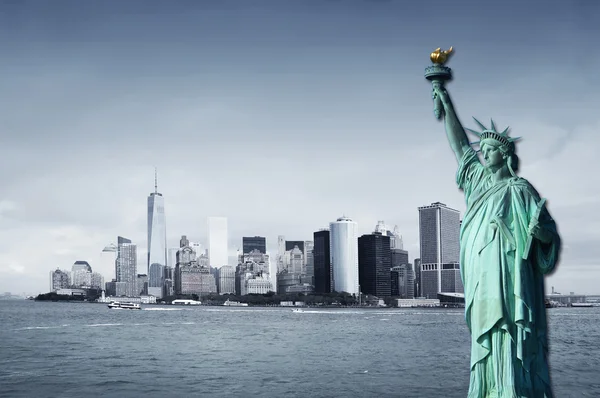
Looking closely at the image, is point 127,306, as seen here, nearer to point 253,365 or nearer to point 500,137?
point 253,365

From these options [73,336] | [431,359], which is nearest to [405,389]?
[431,359]

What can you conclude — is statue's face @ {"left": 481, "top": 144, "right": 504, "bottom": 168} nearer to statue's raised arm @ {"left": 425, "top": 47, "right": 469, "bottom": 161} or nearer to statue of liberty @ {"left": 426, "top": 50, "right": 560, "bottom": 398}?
statue of liberty @ {"left": 426, "top": 50, "right": 560, "bottom": 398}

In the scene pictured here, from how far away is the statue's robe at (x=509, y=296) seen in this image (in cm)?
762

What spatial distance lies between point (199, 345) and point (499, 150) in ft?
178

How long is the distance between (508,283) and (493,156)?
1.48 meters

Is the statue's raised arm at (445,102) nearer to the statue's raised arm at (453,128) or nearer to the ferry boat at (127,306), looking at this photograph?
the statue's raised arm at (453,128)

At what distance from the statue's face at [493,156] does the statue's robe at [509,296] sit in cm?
29

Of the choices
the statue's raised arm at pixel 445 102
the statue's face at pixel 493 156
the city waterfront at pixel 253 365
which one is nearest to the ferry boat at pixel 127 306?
the city waterfront at pixel 253 365

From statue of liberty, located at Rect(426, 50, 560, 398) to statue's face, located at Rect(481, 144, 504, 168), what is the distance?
1 centimetres

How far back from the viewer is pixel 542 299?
25.7ft

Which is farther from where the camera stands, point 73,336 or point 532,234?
point 73,336

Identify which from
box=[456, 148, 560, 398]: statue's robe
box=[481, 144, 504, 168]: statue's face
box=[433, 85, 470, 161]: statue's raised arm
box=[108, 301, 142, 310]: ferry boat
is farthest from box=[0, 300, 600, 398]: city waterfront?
box=[108, 301, 142, 310]: ferry boat

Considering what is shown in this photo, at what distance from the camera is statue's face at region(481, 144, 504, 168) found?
27.0ft

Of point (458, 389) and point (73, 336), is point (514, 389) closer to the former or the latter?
point (458, 389)
